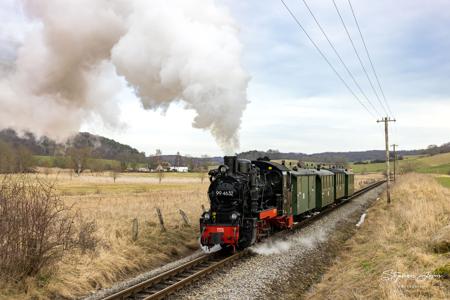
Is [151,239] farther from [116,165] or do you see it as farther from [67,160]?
[116,165]

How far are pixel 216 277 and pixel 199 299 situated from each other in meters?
1.84

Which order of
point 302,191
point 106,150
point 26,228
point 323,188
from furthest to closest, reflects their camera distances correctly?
point 106,150 < point 323,188 < point 302,191 < point 26,228

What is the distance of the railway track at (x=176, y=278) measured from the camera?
8867 millimetres

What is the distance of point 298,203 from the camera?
18266 mm

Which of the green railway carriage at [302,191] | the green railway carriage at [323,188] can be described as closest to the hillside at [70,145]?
the green railway carriage at [302,191]

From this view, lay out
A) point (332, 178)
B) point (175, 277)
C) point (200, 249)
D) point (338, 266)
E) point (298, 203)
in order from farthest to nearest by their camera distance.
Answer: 1. point (332, 178)
2. point (298, 203)
3. point (200, 249)
4. point (338, 266)
5. point (175, 277)

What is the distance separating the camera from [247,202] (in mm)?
13562

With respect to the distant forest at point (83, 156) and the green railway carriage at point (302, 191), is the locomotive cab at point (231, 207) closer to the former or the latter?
the distant forest at point (83, 156)

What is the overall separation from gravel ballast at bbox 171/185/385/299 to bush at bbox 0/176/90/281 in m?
3.15

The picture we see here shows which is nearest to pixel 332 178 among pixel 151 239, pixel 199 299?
pixel 151 239

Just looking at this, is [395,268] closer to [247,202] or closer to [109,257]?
[247,202]

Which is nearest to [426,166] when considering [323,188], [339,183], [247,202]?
[339,183]

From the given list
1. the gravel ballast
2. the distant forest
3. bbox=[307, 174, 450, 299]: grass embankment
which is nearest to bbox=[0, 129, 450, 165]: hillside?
the distant forest

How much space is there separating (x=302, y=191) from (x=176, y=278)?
10137 mm
